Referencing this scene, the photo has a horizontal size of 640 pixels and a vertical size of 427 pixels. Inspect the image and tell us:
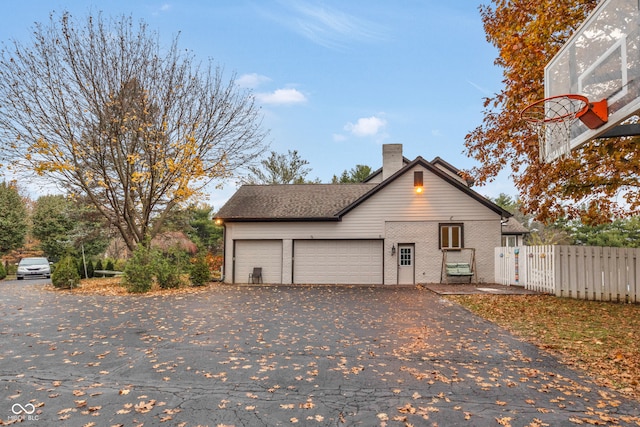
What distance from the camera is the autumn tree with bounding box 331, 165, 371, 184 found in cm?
4022

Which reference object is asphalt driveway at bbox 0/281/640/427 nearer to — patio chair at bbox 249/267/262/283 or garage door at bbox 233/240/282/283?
patio chair at bbox 249/267/262/283

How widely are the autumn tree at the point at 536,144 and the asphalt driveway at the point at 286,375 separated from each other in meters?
5.15

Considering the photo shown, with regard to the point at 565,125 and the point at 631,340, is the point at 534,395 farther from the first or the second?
the point at 565,125

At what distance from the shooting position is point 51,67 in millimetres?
16344

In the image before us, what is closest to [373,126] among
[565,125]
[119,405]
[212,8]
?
[212,8]

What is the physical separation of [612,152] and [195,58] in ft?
56.3

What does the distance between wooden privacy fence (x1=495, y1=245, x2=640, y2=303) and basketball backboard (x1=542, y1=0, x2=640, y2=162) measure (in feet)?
21.7

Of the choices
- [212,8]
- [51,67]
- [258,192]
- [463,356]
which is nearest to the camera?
[463,356]

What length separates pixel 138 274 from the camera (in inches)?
591

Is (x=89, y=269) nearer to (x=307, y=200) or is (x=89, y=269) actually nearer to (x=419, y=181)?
(x=307, y=200)

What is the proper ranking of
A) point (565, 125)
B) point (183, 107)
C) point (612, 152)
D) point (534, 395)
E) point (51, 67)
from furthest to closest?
point (183, 107) → point (51, 67) → point (612, 152) → point (565, 125) → point (534, 395)

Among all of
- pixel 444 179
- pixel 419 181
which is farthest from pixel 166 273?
pixel 444 179

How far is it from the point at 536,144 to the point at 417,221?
8.48 m

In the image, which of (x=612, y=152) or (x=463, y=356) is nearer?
(x=463, y=356)
